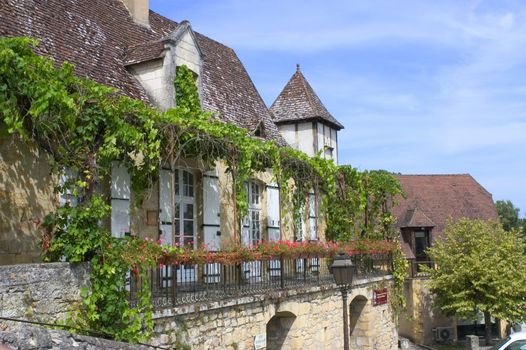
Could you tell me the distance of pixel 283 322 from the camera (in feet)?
40.9

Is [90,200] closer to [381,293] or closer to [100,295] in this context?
[100,295]

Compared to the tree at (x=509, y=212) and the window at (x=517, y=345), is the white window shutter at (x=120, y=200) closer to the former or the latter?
the window at (x=517, y=345)

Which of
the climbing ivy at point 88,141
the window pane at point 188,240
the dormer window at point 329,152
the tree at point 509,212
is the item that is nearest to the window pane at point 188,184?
the window pane at point 188,240

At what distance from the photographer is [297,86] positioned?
2014 cm

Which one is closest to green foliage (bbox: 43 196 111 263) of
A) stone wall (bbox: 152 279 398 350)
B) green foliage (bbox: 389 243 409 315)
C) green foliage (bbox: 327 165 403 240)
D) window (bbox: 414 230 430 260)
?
stone wall (bbox: 152 279 398 350)

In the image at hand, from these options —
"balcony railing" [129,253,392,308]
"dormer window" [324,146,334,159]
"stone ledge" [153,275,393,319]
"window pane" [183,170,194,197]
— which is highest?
"dormer window" [324,146,334,159]

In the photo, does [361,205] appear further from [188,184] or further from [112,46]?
[112,46]

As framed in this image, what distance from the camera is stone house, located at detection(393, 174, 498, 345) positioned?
82.6ft

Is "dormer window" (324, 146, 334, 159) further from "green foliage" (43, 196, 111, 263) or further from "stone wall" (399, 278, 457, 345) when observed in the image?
"green foliage" (43, 196, 111, 263)

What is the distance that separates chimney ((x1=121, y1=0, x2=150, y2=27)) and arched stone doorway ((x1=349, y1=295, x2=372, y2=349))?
929 centimetres

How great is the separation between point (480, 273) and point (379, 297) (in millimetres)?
6554

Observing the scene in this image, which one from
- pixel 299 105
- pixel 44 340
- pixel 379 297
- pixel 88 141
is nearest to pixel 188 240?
pixel 88 141

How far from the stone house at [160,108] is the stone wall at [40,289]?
6.67 ft

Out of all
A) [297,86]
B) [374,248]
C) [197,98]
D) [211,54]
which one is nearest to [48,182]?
[197,98]
